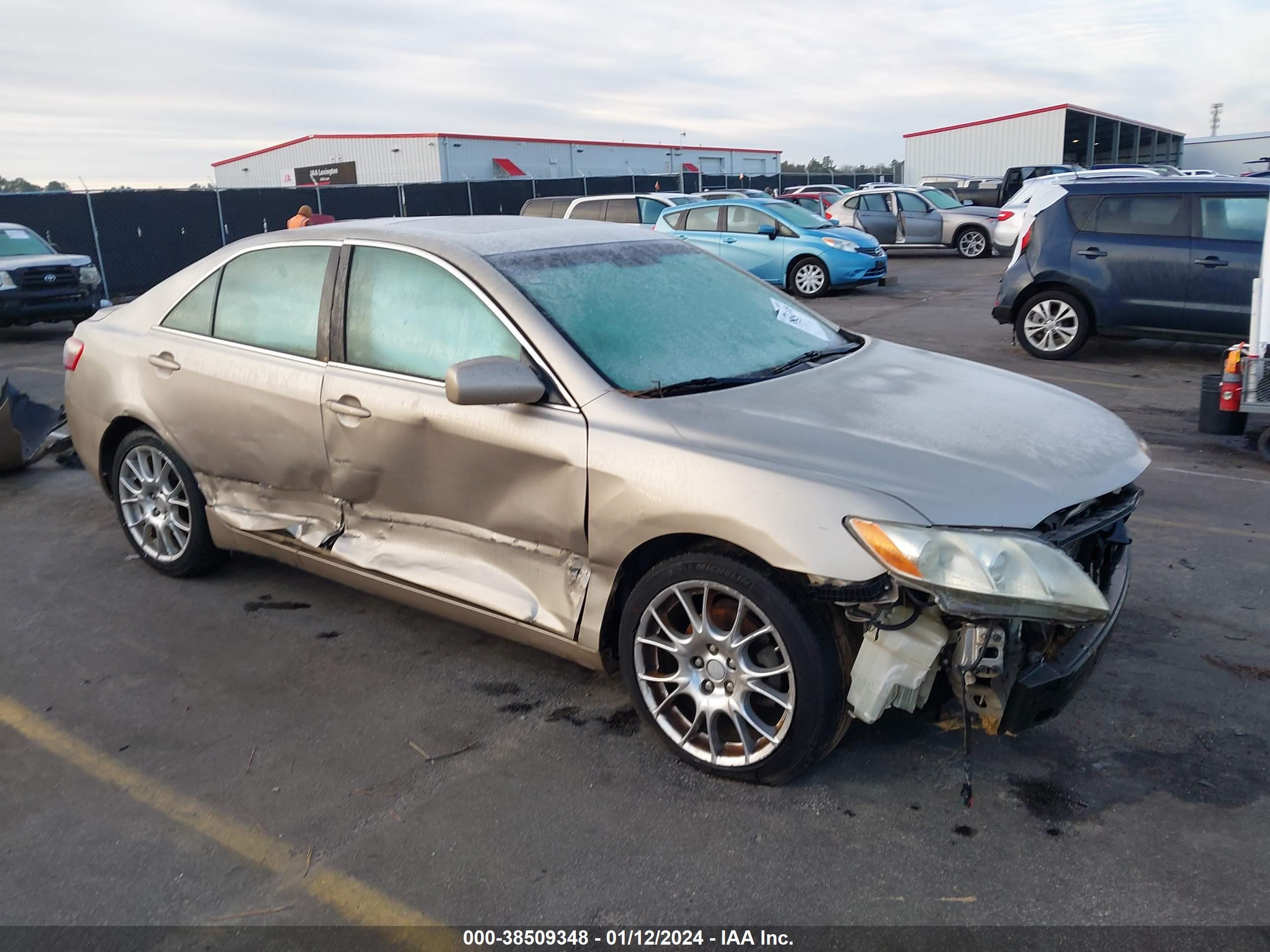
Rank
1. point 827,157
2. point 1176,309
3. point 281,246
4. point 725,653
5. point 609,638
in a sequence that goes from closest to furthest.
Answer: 1. point 725,653
2. point 609,638
3. point 281,246
4. point 1176,309
5. point 827,157

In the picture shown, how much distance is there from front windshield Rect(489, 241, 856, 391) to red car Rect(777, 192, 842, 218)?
1685cm

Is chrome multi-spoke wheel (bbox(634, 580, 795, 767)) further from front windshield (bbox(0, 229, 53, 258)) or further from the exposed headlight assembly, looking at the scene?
front windshield (bbox(0, 229, 53, 258))

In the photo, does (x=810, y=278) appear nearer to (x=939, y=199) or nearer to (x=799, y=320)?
(x=939, y=199)

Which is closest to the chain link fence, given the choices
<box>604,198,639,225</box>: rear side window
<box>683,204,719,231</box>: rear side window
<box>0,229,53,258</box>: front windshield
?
<box>0,229,53,258</box>: front windshield

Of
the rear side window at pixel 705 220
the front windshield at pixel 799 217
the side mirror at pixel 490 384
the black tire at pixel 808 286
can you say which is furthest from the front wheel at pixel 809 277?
the side mirror at pixel 490 384

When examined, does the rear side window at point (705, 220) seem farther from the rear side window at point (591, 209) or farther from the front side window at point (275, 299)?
the front side window at point (275, 299)

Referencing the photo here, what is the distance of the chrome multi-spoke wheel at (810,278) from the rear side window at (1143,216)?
667 cm

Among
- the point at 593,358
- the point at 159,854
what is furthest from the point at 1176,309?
the point at 159,854

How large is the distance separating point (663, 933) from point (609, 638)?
3.44ft

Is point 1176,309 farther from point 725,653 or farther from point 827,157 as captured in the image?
point 827,157

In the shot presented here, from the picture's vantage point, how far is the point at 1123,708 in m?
3.63

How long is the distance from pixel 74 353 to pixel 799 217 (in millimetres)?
13956

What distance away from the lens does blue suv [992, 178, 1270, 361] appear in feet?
31.8

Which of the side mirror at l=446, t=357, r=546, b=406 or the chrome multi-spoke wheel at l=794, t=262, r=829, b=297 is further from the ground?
the side mirror at l=446, t=357, r=546, b=406
